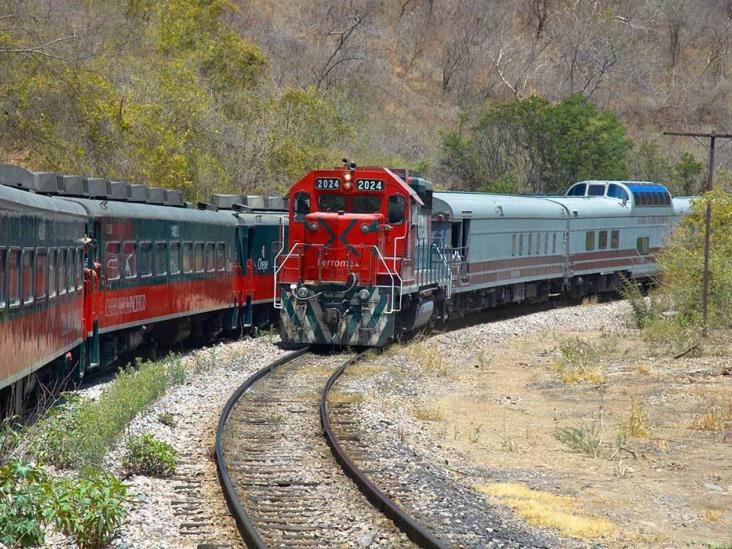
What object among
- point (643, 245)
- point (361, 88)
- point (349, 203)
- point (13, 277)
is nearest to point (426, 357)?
point (349, 203)

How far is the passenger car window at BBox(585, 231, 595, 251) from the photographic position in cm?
3934

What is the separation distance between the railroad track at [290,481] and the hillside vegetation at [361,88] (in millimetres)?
11637

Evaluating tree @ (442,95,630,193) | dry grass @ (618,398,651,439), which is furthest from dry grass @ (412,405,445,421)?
tree @ (442,95,630,193)

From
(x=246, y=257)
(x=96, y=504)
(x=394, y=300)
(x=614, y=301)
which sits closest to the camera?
(x=96, y=504)

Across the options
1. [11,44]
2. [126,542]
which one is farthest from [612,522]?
[11,44]

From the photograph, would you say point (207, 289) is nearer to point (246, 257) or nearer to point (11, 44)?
point (246, 257)

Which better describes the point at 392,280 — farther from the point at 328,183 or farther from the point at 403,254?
the point at 328,183

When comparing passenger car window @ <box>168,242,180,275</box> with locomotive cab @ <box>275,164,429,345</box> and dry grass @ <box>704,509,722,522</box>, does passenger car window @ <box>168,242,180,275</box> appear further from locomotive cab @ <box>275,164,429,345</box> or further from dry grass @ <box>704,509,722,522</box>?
dry grass @ <box>704,509,722,522</box>

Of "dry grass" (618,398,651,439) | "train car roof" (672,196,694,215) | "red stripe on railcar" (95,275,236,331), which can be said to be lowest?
"dry grass" (618,398,651,439)

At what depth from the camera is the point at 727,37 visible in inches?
3836

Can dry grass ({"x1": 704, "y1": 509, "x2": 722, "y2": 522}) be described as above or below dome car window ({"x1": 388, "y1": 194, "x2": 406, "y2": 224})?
below

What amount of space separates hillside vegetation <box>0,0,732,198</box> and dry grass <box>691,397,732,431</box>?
48.5ft

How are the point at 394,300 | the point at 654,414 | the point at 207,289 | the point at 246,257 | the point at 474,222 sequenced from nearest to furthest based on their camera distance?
1. the point at 654,414
2. the point at 394,300
3. the point at 207,289
4. the point at 246,257
5. the point at 474,222

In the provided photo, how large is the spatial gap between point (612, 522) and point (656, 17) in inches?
3666
